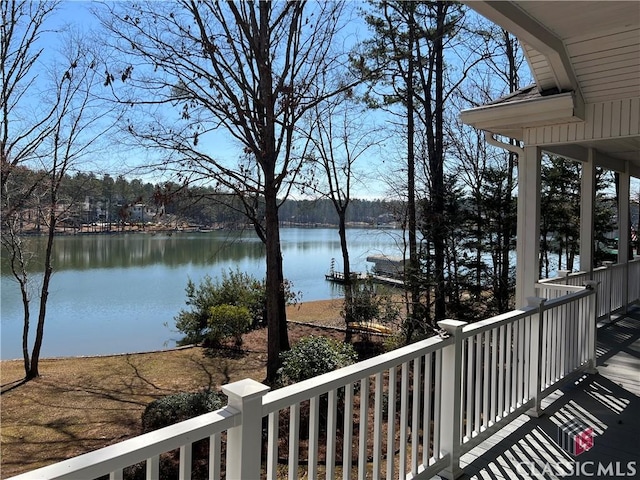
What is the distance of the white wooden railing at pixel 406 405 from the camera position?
1.40 meters

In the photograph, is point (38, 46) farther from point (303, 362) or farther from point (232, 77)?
point (303, 362)

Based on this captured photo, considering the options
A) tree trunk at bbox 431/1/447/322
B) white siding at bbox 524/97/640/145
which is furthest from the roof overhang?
tree trunk at bbox 431/1/447/322

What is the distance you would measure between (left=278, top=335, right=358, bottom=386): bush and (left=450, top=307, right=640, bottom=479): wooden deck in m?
3.22

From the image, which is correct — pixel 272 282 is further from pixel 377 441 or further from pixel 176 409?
pixel 377 441

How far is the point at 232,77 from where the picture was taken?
828cm

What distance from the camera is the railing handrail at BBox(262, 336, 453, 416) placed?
166 cm

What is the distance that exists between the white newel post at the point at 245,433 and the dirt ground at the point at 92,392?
5240 millimetres

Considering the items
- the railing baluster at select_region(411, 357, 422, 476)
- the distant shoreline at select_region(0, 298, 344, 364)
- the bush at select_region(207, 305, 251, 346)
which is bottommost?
the distant shoreline at select_region(0, 298, 344, 364)

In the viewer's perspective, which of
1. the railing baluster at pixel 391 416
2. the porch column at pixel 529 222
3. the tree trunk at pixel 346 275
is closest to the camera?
the railing baluster at pixel 391 416

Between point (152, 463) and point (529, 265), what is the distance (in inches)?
196

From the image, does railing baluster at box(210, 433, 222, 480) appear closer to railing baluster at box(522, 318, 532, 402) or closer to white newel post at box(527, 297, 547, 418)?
railing baluster at box(522, 318, 532, 402)

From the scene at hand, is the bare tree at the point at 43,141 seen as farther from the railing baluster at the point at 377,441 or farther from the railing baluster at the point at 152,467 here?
the railing baluster at the point at 152,467

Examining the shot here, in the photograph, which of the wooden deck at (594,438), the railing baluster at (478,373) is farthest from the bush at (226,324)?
the railing baluster at (478,373)

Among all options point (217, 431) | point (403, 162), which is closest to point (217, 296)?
point (403, 162)
